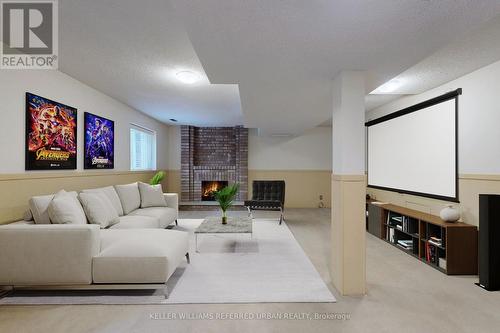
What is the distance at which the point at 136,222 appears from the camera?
144 inches

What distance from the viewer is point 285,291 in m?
2.58

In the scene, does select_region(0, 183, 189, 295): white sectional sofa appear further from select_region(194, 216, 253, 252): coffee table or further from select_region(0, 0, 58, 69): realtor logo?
select_region(0, 0, 58, 69): realtor logo

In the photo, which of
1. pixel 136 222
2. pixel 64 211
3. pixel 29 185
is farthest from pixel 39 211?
pixel 136 222

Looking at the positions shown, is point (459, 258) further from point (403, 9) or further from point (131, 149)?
point (131, 149)

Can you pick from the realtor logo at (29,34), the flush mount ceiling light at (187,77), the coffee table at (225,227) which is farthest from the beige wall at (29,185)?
the flush mount ceiling light at (187,77)

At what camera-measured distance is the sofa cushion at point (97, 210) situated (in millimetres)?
3246

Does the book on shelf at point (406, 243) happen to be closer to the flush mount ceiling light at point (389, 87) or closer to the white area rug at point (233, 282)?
the white area rug at point (233, 282)

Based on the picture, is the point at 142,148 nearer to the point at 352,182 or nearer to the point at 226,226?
the point at 226,226

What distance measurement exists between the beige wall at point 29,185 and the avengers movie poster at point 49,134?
130mm

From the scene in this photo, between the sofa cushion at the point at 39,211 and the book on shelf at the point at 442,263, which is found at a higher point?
the sofa cushion at the point at 39,211

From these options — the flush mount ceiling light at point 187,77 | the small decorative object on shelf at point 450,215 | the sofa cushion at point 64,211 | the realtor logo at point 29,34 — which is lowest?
the small decorative object on shelf at point 450,215

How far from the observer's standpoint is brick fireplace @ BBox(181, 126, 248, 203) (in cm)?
804

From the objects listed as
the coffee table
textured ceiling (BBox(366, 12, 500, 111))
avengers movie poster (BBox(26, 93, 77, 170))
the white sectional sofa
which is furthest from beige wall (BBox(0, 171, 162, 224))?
textured ceiling (BBox(366, 12, 500, 111))

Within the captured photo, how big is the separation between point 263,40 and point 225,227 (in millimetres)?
2685
